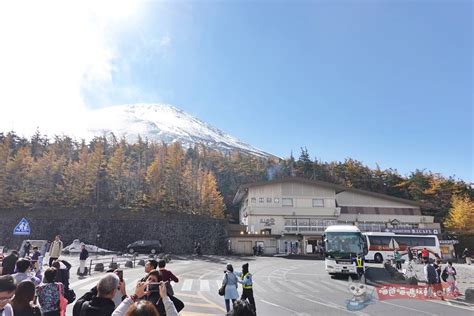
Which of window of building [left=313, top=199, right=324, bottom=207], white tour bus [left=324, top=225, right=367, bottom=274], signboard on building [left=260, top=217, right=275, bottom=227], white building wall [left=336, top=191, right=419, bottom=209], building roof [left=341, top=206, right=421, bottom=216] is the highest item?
white building wall [left=336, top=191, right=419, bottom=209]

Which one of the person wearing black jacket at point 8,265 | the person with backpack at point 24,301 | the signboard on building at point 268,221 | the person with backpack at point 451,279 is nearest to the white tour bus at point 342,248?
the person with backpack at point 451,279

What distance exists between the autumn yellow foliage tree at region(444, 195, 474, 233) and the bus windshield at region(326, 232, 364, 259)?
40.7 meters

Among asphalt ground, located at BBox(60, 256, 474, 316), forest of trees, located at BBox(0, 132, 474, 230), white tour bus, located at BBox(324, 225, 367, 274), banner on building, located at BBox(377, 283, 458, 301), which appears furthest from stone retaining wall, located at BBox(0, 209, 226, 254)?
banner on building, located at BBox(377, 283, 458, 301)

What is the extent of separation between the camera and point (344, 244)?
2181 cm

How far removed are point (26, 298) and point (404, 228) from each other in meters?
57.1

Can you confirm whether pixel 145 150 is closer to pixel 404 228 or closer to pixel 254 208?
pixel 254 208

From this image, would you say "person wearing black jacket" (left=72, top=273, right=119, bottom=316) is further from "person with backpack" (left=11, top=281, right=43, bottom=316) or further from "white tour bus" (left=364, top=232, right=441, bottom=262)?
"white tour bus" (left=364, top=232, right=441, bottom=262)

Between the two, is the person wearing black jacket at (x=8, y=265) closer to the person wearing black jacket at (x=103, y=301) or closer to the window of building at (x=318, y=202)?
the person wearing black jacket at (x=103, y=301)

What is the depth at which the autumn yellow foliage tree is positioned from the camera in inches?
2169

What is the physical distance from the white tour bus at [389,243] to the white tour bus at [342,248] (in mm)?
17243

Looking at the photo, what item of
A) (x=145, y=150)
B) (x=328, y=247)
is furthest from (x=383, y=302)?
(x=145, y=150)

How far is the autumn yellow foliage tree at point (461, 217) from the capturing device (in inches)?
2169

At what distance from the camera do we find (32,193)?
5138 centimetres

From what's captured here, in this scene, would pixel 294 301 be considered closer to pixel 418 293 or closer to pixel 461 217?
pixel 418 293
